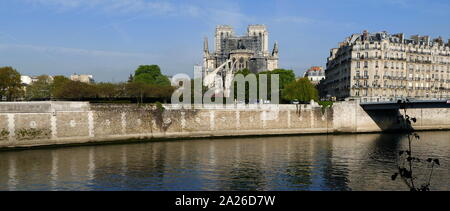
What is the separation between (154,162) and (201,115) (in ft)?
64.0

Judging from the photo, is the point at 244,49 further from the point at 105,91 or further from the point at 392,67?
the point at 105,91

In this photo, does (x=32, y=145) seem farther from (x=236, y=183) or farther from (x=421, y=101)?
(x=421, y=101)

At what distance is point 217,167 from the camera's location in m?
28.9

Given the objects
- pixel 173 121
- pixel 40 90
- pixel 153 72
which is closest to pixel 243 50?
pixel 153 72

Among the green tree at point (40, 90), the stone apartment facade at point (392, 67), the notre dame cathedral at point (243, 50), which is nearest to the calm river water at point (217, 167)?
the stone apartment facade at point (392, 67)

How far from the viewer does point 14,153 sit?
36.7 meters

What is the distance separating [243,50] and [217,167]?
301ft

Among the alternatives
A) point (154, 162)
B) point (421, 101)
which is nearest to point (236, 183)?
point (154, 162)

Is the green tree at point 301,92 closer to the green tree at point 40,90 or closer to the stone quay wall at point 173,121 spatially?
the stone quay wall at point 173,121

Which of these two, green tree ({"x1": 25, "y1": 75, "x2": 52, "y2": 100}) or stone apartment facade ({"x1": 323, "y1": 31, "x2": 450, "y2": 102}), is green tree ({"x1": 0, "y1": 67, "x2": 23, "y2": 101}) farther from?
stone apartment facade ({"x1": 323, "y1": 31, "x2": 450, "y2": 102})

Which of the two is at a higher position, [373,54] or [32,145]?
[373,54]

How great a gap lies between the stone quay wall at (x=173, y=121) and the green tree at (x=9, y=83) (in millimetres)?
18297

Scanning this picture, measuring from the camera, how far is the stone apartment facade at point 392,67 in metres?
71.1
